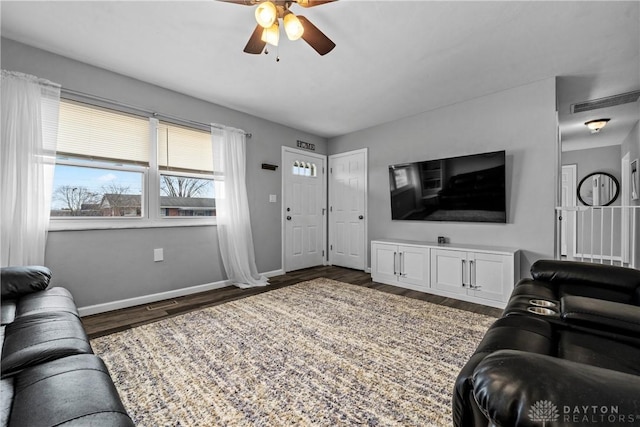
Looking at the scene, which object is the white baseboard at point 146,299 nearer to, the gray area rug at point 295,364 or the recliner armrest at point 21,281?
the gray area rug at point 295,364

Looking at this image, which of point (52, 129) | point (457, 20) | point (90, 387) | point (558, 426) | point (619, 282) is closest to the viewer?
point (558, 426)

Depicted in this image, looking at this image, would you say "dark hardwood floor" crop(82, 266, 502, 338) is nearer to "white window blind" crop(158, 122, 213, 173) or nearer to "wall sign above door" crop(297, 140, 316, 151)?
"white window blind" crop(158, 122, 213, 173)

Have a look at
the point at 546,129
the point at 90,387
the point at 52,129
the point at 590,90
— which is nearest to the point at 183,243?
the point at 52,129

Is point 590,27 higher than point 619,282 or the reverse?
higher

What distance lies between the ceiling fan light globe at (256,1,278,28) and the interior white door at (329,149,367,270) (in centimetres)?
325

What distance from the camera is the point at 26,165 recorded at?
93.4 inches

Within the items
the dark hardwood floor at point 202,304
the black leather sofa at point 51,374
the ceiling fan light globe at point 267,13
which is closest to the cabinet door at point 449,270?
the dark hardwood floor at point 202,304

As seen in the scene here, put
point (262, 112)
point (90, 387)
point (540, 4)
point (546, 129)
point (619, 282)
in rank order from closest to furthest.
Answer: point (90, 387) → point (619, 282) → point (540, 4) → point (546, 129) → point (262, 112)

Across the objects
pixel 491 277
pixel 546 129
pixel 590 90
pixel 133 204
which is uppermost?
pixel 590 90

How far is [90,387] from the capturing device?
2.84 feet

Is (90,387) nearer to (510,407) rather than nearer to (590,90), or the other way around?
(510,407)

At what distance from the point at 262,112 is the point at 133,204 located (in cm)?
212

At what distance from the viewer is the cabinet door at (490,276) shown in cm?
295

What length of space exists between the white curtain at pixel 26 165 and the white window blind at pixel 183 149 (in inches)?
37.7
